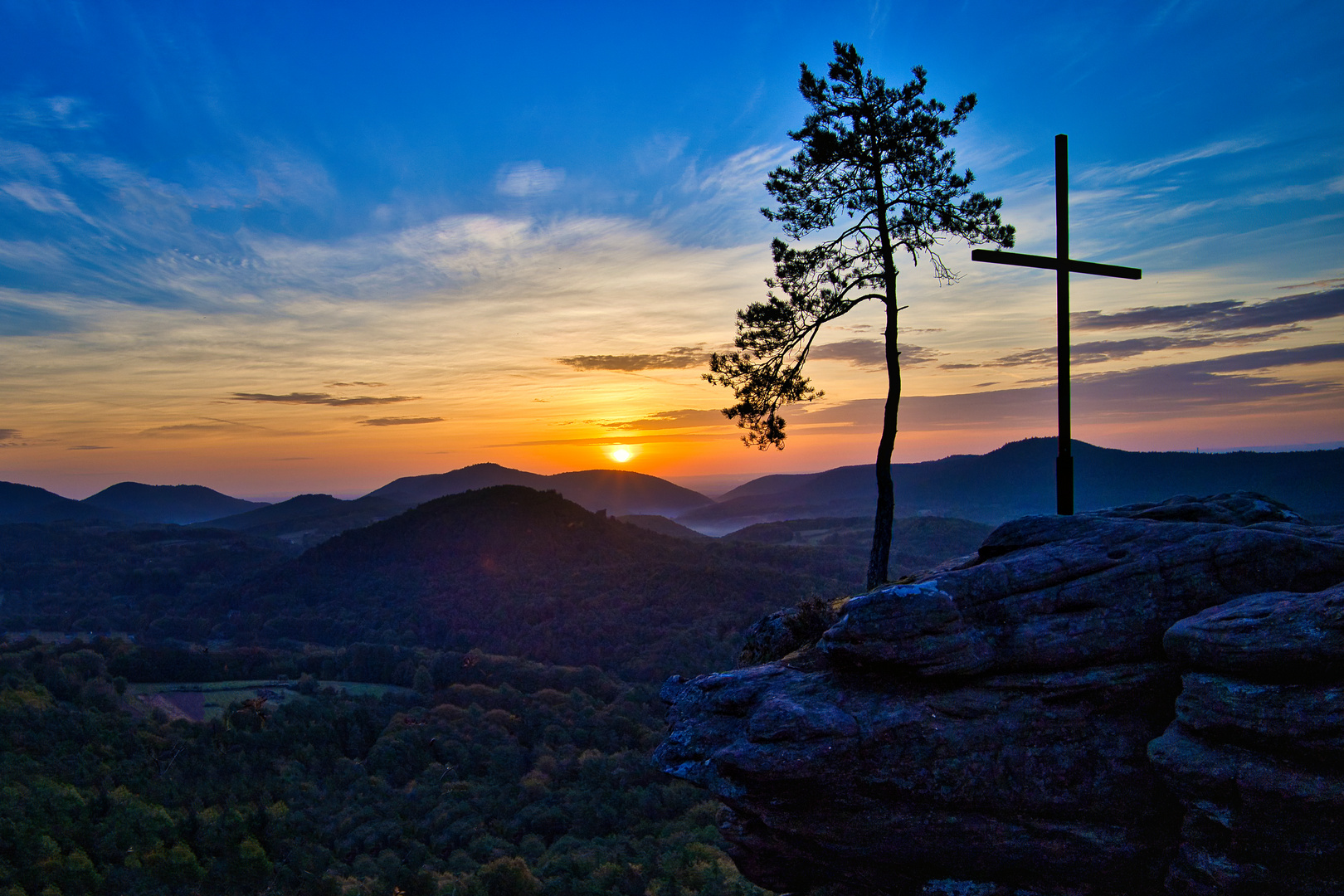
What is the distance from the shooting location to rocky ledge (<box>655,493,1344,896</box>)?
7.46 m

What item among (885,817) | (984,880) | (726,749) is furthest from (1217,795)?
(726,749)

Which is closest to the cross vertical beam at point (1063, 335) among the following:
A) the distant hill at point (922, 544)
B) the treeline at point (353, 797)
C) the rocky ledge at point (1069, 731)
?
the rocky ledge at point (1069, 731)

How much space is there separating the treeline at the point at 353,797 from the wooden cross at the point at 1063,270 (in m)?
38.5

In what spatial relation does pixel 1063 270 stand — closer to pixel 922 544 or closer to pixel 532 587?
pixel 922 544

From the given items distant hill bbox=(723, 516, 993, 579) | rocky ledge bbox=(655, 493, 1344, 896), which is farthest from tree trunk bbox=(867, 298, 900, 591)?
distant hill bbox=(723, 516, 993, 579)

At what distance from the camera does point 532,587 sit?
504ft

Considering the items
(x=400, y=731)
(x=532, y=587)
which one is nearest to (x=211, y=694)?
(x=400, y=731)

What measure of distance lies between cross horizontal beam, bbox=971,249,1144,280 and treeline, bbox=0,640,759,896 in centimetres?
4161

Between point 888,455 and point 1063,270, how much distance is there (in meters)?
6.09

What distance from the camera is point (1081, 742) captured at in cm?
906

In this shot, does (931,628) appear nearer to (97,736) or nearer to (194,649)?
(97,736)

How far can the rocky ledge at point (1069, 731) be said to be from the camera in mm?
7457

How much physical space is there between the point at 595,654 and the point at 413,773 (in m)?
43.8

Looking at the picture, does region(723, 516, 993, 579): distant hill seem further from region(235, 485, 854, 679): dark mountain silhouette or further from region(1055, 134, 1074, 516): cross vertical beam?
region(1055, 134, 1074, 516): cross vertical beam
